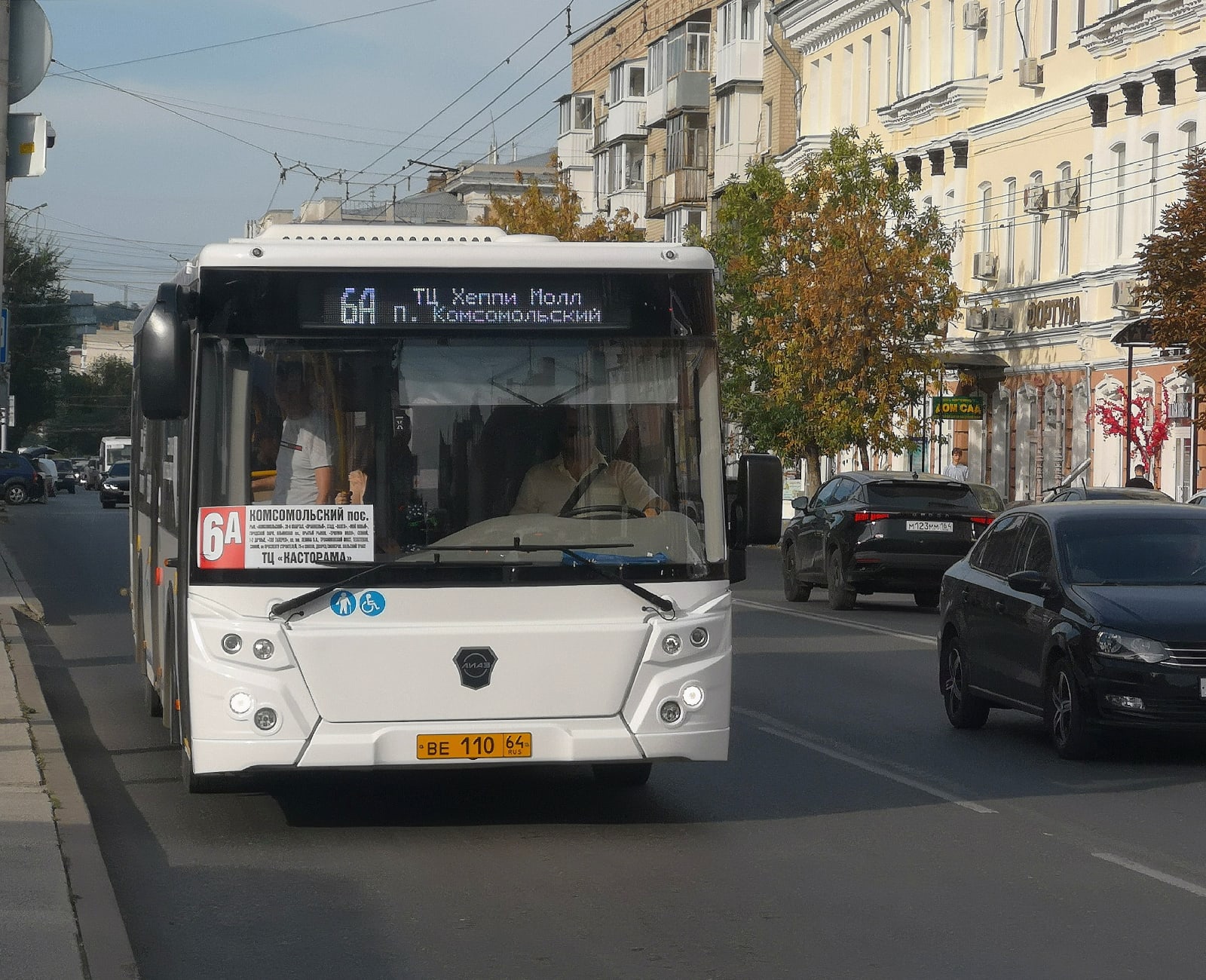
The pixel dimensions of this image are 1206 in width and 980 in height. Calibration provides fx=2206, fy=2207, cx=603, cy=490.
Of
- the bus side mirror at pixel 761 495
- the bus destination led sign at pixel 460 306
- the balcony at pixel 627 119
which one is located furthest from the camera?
the balcony at pixel 627 119

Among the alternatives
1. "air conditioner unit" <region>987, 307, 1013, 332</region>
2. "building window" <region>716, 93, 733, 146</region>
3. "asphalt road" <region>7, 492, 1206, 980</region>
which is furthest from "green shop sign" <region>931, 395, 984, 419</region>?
"asphalt road" <region>7, 492, 1206, 980</region>

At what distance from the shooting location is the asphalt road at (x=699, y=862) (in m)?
7.34

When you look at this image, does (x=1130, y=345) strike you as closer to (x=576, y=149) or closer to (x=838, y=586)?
(x=838, y=586)

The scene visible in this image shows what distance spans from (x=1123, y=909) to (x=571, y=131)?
9160 centimetres

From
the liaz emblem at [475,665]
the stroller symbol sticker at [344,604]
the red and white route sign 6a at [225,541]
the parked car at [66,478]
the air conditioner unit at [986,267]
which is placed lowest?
the parked car at [66,478]

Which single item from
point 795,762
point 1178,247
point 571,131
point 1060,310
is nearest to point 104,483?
point 571,131

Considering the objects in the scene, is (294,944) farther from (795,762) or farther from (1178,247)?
(1178,247)

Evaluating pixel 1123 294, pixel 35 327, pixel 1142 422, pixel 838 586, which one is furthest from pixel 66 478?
pixel 838 586

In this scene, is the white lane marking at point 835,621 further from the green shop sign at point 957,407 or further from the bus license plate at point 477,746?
the green shop sign at point 957,407

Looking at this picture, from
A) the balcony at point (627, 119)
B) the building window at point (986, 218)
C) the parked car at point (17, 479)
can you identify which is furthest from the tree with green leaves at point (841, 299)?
the balcony at point (627, 119)

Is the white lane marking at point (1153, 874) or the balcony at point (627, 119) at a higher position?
the balcony at point (627, 119)

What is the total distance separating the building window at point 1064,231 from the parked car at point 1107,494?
48.2ft

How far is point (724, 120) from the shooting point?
7181 centimetres

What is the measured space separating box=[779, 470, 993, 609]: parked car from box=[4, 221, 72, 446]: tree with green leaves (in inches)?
2359
